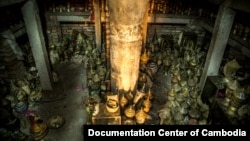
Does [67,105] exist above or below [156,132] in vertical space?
below

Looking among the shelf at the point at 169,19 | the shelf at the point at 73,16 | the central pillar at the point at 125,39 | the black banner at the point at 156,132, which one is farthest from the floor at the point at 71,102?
the shelf at the point at 169,19

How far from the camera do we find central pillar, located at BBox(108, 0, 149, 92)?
3.25m

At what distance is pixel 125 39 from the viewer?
142 inches

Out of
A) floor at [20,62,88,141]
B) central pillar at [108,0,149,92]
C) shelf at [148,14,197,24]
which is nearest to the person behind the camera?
central pillar at [108,0,149,92]

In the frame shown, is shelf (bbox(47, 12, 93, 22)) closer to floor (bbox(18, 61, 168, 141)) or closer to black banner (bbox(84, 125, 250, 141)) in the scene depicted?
floor (bbox(18, 61, 168, 141))

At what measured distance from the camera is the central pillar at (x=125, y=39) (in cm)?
325

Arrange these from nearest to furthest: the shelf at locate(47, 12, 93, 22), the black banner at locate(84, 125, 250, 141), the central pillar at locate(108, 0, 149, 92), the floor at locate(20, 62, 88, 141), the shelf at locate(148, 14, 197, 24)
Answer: the black banner at locate(84, 125, 250, 141) → the central pillar at locate(108, 0, 149, 92) → the floor at locate(20, 62, 88, 141) → the shelf at locate(47, 12, 93, 22) → the shelf at locate(148, 14, 197, 24)

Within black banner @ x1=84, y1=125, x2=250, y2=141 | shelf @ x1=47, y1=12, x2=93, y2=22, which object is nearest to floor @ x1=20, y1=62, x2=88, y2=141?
black banner @ x1=84, y1=125, x2=250, y2=141

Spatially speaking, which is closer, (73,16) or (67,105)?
(67,105)

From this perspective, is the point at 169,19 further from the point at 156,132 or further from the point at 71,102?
the point at 156,132

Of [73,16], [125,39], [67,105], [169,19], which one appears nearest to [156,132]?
[125,39]

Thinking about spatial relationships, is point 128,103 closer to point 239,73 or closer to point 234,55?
point 239,73

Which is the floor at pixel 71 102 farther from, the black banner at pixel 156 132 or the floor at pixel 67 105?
the black banner at pixel 156 132

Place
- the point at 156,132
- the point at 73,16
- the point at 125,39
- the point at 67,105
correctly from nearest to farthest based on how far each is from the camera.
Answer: the point at 156,132 → the point at 125,39 → the point at 67,105 → the point at 73,16
